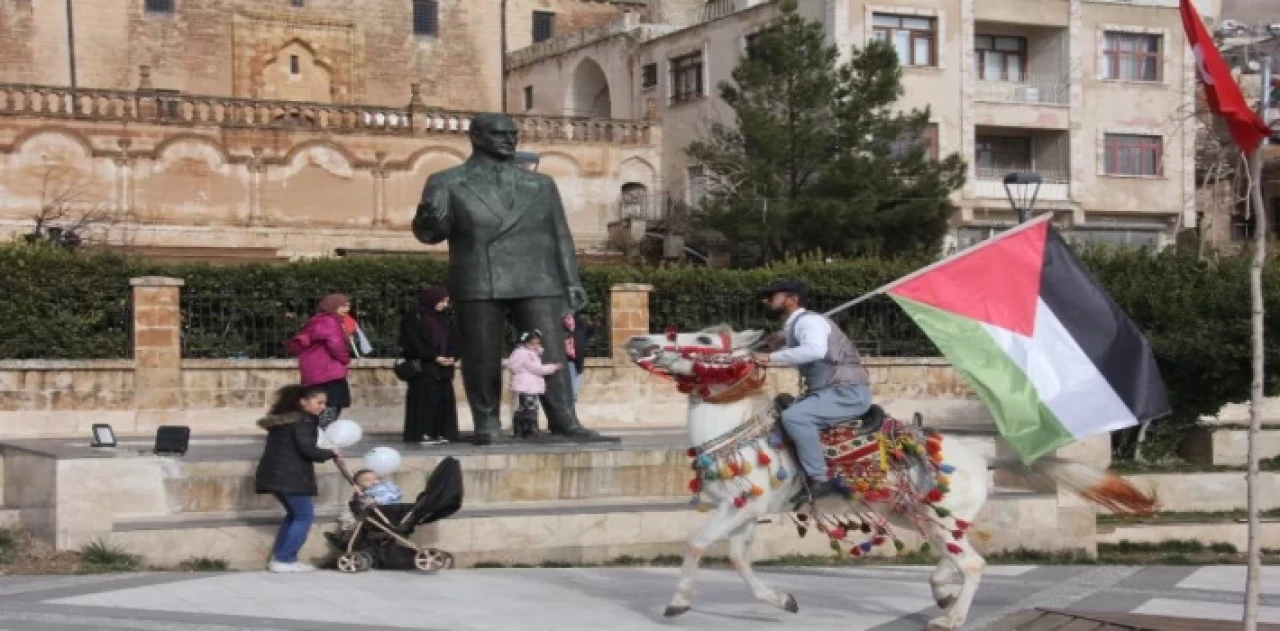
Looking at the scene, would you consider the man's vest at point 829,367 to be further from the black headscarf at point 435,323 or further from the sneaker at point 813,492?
the black headscarf at point 435,323

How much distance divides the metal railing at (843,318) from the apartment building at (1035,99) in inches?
569

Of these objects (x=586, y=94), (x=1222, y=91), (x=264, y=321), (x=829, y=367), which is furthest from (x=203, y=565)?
(x=586, y=94)

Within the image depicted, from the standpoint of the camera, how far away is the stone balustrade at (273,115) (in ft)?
130

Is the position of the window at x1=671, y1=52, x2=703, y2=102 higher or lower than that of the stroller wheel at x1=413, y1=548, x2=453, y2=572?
higher

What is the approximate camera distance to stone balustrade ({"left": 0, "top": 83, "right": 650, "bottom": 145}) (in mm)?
39562

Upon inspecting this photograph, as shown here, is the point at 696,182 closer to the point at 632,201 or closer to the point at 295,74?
the point at 632,201

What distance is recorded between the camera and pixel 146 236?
3950 cm

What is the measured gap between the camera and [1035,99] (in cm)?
4431

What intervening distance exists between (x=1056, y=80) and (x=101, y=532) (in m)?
35.8

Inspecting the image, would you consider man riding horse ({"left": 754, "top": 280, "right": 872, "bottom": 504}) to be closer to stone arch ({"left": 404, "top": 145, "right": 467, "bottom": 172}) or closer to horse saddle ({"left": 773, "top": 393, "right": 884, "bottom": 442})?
horse saddle ({"left": 773, "top": 393, "right": 884, "bottom": 442})

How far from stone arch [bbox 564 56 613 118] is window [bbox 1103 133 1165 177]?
47.0 feet

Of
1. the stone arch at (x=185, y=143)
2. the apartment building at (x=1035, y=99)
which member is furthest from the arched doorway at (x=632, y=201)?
the stone arch at (x=185, y=143)

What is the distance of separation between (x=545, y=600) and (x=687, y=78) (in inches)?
1397

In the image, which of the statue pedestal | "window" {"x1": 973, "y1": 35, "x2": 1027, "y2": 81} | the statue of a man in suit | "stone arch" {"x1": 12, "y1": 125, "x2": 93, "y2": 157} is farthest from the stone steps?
"window" {"x1": 973, "y1": 35, "x2": 1027, "y2": 81}
